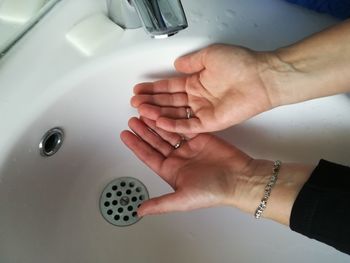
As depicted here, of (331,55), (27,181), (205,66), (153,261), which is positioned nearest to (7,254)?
(27,181)

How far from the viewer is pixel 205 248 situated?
56 cm

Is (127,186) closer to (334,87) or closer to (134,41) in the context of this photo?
(134,41)

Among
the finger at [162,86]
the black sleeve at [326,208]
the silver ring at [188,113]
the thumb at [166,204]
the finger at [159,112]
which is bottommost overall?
the black sleeve at [326,208]

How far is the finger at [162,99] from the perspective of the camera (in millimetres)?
548

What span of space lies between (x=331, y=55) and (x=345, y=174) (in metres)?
0.15

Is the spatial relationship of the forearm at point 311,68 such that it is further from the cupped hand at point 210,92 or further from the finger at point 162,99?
the finger at point 162,99

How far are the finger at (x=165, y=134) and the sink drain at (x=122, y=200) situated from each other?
8 cm

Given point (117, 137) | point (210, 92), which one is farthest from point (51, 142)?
point (210, 92)

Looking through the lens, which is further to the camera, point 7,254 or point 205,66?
point 205,66

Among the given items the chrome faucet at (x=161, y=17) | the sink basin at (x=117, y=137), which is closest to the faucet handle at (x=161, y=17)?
the chrome faucet at (x=161, y=17)

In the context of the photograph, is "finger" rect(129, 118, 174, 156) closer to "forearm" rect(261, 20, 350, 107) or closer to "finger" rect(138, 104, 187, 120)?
"finger" rect(138, 104, 187, 120)

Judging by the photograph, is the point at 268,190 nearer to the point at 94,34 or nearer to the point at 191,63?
the point at 191,63

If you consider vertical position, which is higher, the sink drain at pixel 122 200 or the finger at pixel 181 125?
the finger at pixel 181 125

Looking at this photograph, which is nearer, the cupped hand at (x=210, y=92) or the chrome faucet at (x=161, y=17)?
the chrome faucet at (x=161, y=17)
